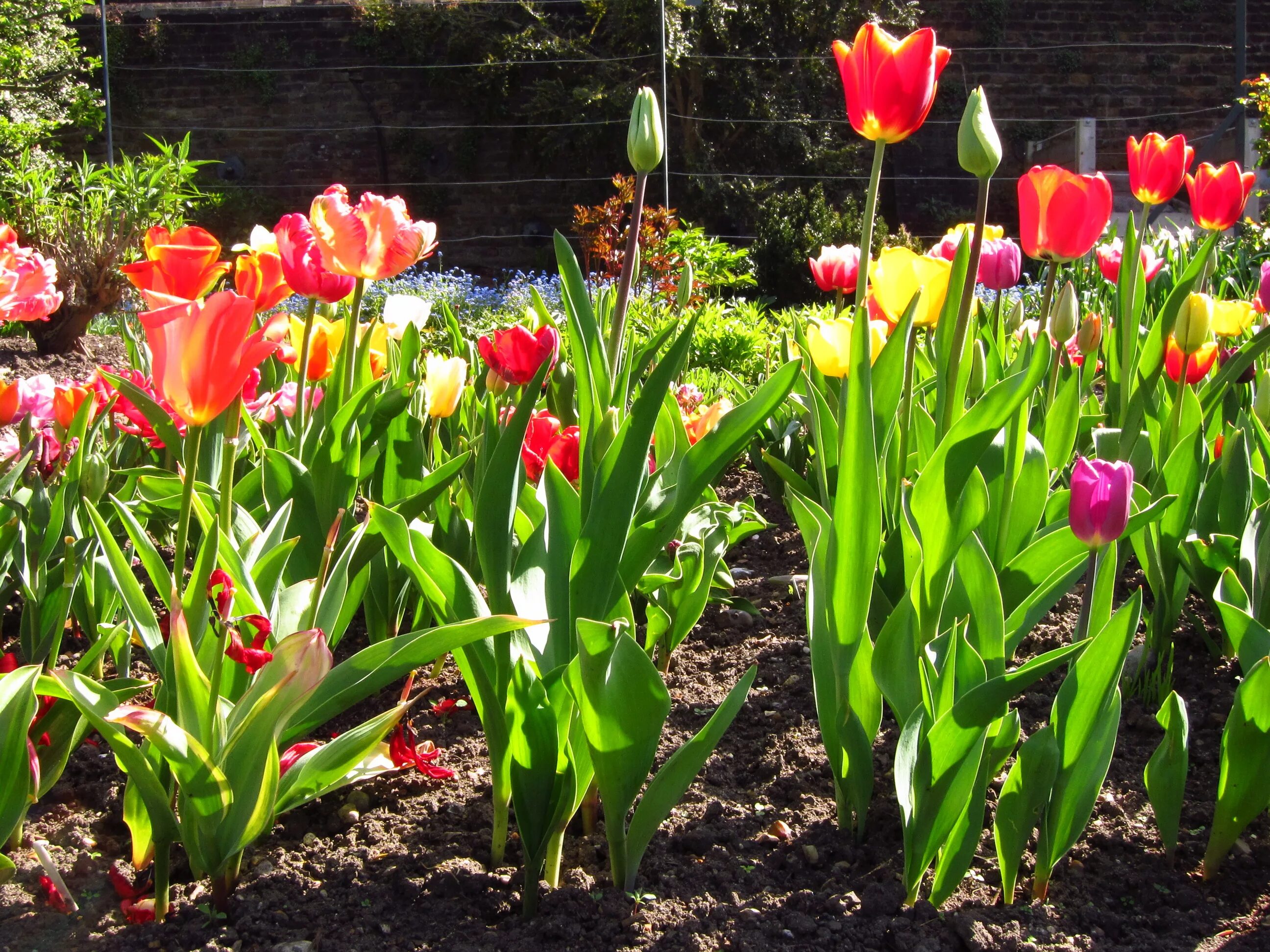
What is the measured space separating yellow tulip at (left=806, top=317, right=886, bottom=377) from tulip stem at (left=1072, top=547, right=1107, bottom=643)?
0.49 m

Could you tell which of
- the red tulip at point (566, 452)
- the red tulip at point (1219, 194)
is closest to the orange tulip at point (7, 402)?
the red tulip at point (566, 452)

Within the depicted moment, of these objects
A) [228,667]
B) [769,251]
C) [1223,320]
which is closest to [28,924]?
[228,667]

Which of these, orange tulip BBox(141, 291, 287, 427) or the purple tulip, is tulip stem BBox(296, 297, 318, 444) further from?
the purple tulip

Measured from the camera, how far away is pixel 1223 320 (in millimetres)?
1823

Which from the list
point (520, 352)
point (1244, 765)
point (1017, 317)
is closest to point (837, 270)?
point (1017, 317)

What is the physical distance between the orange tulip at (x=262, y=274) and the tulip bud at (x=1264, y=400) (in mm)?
1328

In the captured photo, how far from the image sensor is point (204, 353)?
0.71 meters

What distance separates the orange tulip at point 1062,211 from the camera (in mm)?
1319

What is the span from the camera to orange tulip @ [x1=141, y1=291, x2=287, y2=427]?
692 mm

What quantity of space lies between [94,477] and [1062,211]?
1.27 metres

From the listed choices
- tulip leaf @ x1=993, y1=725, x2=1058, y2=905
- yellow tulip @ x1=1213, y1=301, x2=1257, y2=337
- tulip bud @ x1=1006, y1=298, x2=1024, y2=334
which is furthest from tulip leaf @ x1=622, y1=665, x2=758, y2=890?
tulip bud @ x1=1006, y1=298, x2=1024, y2=334

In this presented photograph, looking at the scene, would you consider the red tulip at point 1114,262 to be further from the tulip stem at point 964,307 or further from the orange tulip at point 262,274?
the orange tulip at point 262,274

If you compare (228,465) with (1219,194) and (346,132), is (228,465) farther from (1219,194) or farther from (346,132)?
(346,132)

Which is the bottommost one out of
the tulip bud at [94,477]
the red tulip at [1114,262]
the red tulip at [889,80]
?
the tulip bud at [94,477]
